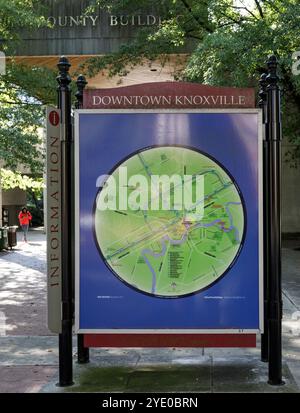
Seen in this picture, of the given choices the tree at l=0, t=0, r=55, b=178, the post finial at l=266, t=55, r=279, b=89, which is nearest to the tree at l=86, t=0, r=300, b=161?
the tree at l=0, t=0, r=55, b=178

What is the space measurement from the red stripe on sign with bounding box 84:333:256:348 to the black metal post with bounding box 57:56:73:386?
1.11ft

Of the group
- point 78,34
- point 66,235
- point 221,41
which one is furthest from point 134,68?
point 66,235

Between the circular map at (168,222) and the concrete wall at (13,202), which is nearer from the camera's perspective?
the circular map at (168,222)

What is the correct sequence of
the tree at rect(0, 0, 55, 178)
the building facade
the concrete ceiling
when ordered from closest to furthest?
the tree at rect(0, 0, 55, 178) < the concrete ceiling < the building facade

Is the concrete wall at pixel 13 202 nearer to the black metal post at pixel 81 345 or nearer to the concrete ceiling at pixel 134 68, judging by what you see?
the concrete ceiling at pixel 134 68

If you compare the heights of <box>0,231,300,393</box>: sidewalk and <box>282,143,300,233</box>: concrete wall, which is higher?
<box>282,143,300,233</box>: concrete wall

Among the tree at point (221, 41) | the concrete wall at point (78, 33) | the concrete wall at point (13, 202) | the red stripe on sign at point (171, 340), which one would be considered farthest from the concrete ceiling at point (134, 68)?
the concrete wall at point (13, 202)

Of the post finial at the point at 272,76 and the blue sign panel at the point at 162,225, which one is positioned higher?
the post finial at the point at 272,76

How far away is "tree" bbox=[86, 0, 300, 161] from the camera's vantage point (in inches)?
461

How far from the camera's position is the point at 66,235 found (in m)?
5.14

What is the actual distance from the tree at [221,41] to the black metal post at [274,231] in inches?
262

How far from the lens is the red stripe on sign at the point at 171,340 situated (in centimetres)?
522

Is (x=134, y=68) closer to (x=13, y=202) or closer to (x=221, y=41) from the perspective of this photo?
(x=221, y=41)

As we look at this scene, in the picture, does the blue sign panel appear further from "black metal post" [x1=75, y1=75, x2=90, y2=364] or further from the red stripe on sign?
"black metal post" [x1=75, y1=75, x2=90, y2=364]
